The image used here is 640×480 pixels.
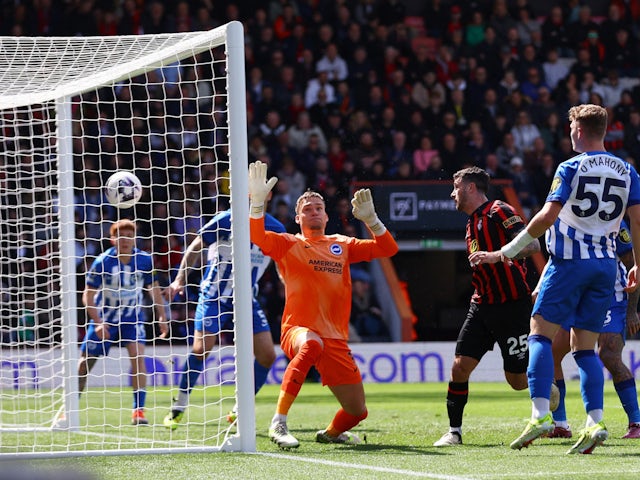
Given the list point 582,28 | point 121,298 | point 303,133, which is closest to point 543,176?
point 303,133

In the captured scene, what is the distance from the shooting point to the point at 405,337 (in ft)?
53.4

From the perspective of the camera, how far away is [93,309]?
10047 millimetres

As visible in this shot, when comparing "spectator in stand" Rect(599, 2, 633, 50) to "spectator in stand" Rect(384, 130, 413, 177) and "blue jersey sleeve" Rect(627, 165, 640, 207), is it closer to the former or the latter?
"spectator in stand" Rect(384, 130, 413, 177)

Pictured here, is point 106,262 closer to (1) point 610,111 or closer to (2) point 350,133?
(2) point 350,133

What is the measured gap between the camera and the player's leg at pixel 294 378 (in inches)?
259

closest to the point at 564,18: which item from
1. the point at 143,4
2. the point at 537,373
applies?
the point at 143,4

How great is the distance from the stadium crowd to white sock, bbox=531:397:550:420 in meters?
10.7

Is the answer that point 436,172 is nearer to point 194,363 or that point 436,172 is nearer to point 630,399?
point 194,363

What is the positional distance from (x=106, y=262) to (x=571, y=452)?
17.9 ft

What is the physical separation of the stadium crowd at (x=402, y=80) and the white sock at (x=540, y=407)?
10.7 m

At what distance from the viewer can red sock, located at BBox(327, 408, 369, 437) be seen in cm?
701

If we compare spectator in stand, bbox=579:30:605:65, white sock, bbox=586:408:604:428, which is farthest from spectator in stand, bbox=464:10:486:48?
white sock, bbox=586:408:604:428

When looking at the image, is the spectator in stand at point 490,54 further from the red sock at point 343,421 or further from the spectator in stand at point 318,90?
the red sock at point 343,421

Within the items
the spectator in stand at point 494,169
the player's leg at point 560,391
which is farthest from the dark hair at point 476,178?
the spectator in stand at point 494,169
